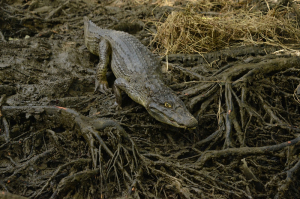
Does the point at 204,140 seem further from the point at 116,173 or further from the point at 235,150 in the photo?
the point at 116,173

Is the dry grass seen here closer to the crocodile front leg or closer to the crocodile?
the crocodile

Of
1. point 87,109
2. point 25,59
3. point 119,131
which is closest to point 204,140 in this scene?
point 119,131

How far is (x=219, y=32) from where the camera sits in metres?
4.91

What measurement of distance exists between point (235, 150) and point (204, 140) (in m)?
0.46

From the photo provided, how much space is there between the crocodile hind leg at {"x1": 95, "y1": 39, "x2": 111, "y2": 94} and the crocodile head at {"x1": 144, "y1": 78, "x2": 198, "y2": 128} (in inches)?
42.3

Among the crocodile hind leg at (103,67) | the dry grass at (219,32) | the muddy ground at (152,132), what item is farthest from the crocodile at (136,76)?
the dry grass at (219,32)

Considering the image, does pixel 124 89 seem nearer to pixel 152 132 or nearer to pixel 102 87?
pixel 102 87

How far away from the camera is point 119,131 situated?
302cm

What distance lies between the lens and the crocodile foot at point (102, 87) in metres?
4.35

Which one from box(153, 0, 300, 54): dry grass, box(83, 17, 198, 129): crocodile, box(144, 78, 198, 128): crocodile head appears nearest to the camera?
box(144, 78, 198, 128): crocodile head

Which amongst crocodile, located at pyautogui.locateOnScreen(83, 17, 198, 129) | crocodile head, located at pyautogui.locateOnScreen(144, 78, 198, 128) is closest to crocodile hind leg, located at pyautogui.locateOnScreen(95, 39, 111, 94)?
crocodile, located at pyautogui.locateOnScreen(83, 17, 198, 129)

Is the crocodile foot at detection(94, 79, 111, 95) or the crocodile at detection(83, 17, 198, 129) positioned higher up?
the crocodile at detection(83, 17, 198, 129)

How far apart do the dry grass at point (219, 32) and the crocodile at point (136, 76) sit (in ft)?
A: 2.80

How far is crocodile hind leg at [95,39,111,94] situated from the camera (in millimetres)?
4429
